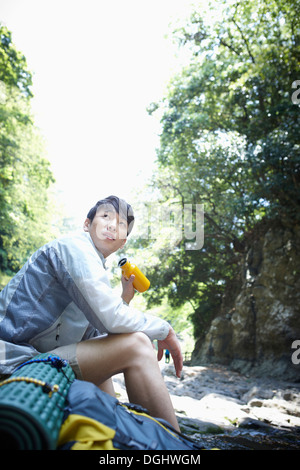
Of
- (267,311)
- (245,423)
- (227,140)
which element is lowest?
(267,311)

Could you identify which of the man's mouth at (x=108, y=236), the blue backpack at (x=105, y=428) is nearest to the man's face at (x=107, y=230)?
the man's mouth at (x=108, y=236)

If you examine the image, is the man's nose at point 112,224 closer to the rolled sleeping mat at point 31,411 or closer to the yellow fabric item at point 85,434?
the rolled sleeping mat at point 31,411

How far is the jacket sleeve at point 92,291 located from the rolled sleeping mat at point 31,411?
1.47ft

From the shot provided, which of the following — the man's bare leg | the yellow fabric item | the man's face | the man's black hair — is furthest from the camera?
the man's black hair

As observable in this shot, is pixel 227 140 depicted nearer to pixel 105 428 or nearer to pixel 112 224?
pixel 112 224

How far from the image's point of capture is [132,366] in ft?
4.67

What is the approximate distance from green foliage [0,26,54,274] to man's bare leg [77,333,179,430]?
9.53m

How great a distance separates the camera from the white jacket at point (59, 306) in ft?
4.56

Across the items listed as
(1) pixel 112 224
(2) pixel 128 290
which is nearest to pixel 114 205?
(1) pixel 112 224

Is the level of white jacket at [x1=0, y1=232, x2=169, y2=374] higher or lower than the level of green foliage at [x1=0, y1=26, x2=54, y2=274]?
lower

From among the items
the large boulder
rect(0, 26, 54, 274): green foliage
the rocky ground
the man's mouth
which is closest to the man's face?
the man's mouth

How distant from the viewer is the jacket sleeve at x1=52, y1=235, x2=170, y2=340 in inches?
55.2

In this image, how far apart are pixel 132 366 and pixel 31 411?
2.44 feet

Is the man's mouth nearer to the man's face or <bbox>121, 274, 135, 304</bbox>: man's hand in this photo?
the man's face
